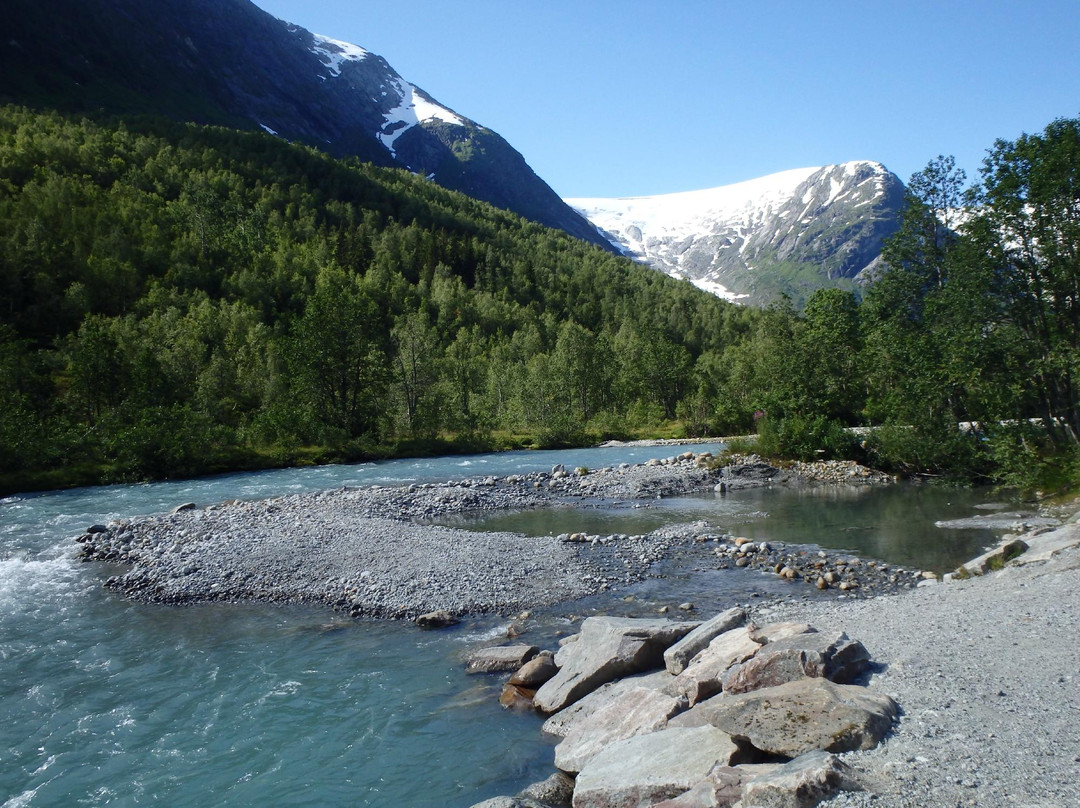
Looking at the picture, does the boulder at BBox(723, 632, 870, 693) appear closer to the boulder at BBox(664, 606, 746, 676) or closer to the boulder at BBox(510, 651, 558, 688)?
the boulder at BBox(664, 606, 746, 676)

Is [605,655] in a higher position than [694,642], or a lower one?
lower

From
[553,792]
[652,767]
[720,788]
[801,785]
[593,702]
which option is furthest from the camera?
[593,702]

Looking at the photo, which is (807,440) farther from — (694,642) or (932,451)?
(694,642)

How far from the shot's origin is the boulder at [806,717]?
283 inches

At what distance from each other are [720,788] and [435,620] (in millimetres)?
9301

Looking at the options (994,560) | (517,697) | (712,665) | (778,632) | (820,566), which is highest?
(778,632)

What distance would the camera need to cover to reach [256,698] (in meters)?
11.6

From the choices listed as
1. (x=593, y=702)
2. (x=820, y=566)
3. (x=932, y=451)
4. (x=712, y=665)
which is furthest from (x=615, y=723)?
(x=932, y=451)

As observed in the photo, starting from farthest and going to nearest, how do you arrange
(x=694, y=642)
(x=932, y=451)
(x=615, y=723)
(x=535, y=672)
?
(x=932, y=451)
(x=535, y=672)
(x=694, y=642)
(x=615, y=723)

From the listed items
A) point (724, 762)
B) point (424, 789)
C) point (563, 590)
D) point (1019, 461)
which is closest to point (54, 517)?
point (563, 590)

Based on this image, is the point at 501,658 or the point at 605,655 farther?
the point at 501,658

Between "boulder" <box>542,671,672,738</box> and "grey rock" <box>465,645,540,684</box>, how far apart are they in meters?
1.91

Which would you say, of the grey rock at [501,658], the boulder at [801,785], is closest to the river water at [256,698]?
the grey rock at [501,658]

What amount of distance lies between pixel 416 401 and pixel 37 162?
100m
